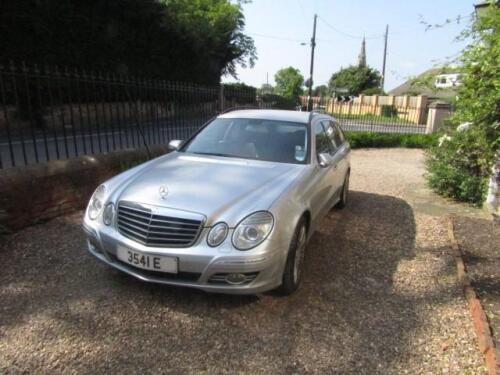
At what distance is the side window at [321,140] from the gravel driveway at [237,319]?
45.8 inches

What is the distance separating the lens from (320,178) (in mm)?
4098

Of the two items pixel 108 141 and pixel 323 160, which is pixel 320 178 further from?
pixel 108 141

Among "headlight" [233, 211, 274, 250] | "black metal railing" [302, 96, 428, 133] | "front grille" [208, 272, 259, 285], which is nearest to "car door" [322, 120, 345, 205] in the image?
"headlight" [233, 211, 274, 250]

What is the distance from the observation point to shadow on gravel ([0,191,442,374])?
2537mm

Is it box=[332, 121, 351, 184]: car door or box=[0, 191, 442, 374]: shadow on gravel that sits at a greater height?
box=[332, 121, 351, 184]: car door

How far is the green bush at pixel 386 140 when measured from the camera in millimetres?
14547

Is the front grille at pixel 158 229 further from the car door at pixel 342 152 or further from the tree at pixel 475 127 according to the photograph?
the tree at pixel 475 127

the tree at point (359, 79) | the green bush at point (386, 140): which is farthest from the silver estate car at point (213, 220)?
the tree at point (359, 79)

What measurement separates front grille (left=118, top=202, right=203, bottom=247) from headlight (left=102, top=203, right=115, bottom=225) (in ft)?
0.60

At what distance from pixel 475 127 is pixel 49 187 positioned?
5.51m

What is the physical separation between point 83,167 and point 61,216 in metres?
0.74

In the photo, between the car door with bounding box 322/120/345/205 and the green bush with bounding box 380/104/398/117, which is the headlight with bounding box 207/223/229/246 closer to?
the car door with bounding box 322/120/345/205

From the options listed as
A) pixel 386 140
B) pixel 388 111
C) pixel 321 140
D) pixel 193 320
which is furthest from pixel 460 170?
pixel 388 111

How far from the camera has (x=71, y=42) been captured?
12836 mm
